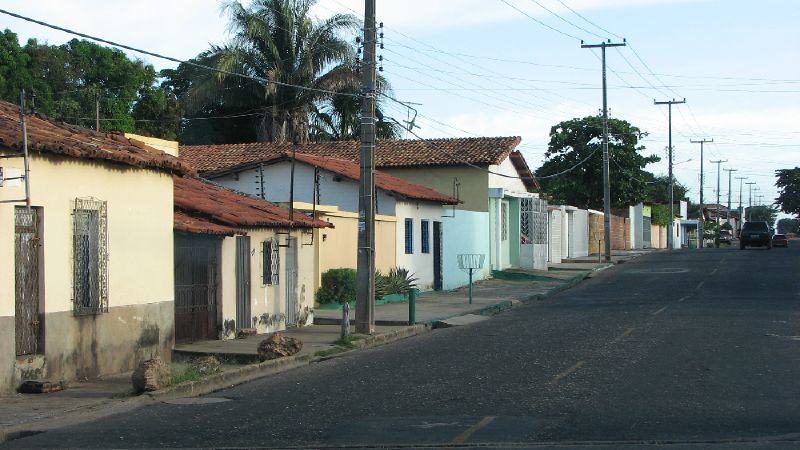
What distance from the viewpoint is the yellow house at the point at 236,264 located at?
60.9 ft

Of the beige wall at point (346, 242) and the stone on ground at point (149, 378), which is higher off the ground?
the beige wall at point (346, 242)

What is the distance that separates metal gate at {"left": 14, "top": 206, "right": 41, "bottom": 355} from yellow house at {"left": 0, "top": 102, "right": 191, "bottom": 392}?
1cm

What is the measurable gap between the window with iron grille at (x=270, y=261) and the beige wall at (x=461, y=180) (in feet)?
66.2

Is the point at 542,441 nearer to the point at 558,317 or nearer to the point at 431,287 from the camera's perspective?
the point at 558,317

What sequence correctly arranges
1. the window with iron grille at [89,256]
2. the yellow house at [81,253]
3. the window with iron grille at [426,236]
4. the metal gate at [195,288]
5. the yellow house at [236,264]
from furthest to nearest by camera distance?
the window with iron grille at [426,236], the yellow house at [236,264], the metal gate at [195,288], the window with iron grille at [89,256], the yellow house at [81,253]

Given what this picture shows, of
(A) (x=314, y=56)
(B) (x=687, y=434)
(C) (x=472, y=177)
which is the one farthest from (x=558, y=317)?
(A) (x=314, y=56)

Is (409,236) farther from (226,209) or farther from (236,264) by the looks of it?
(236,264)

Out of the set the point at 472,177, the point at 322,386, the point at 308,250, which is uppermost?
the point at 472,177

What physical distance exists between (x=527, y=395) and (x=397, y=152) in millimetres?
31284

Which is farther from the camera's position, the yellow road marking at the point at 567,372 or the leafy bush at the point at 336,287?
the leafy bush at the point at 336,287

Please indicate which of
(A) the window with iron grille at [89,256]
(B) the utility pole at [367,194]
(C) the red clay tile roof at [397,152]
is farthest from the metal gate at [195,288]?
(C) the red clay tile roof at [397,152]

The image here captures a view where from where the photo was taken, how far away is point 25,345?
1317cm

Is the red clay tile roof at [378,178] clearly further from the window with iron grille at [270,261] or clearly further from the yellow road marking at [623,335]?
the yellow road marking at [623,335]

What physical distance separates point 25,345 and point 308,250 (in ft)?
35.3
